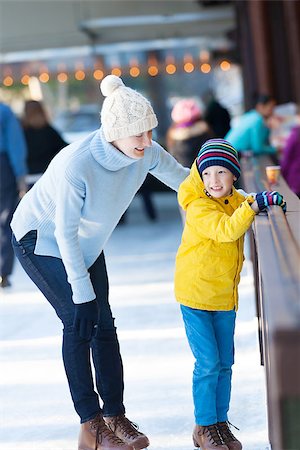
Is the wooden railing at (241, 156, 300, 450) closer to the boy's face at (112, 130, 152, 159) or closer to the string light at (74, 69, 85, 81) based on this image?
the boy's face at (112, 130, 152, 159)

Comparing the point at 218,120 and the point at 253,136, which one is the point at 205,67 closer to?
the point at 218,120

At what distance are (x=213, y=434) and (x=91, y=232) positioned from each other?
0.85 meters

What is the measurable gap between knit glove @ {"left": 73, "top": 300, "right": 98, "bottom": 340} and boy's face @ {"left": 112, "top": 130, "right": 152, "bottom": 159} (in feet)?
1.76

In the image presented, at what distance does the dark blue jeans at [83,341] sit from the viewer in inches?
146

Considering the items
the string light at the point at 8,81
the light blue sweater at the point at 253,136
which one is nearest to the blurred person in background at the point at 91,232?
the light blue sweater at the point at 253,136

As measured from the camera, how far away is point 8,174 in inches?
324

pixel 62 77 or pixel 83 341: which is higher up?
pixel 83 341

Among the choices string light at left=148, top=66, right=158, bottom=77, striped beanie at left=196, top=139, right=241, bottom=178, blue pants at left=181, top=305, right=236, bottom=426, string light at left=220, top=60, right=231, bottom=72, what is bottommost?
string light at left=220, top=60, right=231, bottom=72

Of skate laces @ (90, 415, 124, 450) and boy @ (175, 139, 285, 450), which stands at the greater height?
boy @ (175, 139, 285, 450)

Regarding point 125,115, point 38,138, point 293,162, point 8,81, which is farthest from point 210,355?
point 8,81

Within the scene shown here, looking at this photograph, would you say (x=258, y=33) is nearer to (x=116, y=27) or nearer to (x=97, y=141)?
(x=116, y=27)

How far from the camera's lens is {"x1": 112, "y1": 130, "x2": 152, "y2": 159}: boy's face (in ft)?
11.6

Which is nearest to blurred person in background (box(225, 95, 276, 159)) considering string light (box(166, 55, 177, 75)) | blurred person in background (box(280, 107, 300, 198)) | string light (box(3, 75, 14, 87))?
blurred person in background (box(280, 107, 300, 198))

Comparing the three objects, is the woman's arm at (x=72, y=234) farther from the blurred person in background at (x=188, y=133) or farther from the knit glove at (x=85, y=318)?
the blurred person in background at (x=188, y=133)
